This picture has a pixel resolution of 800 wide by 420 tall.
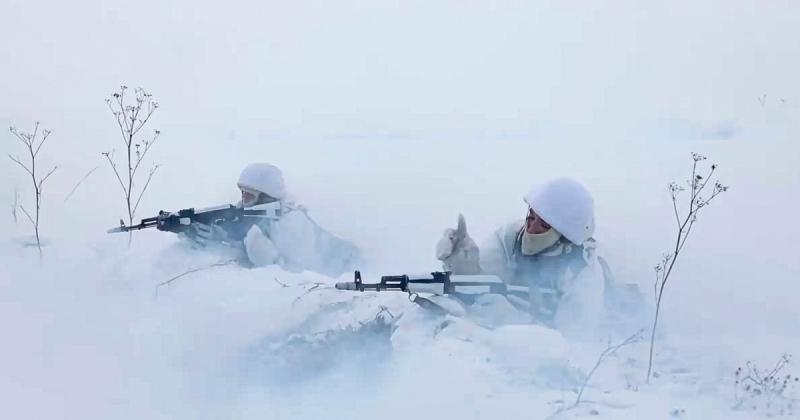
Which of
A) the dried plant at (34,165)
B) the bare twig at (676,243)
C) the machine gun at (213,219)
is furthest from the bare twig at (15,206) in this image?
the bare twig at (676,243)

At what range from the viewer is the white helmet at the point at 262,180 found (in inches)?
212

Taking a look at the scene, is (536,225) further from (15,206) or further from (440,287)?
(15,206)

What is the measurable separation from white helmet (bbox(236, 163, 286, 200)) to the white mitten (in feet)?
0.91

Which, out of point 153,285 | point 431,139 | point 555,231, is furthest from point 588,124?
point 153,285

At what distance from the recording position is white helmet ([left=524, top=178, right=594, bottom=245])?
4078 mm

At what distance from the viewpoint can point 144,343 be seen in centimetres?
432

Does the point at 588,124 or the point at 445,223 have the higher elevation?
the point at 588,124

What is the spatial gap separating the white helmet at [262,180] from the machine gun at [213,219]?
109mm

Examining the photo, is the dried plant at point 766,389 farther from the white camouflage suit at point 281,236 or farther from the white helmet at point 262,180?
the white helmet at point 262,180

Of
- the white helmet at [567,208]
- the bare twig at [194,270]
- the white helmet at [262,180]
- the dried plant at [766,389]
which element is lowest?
the dried plant at [766,389]

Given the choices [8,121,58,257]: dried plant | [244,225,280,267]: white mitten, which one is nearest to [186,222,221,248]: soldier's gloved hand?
[244,225,280,267]: white mitten

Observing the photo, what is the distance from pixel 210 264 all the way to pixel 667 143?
336 cm

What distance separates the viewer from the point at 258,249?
5.21 meters

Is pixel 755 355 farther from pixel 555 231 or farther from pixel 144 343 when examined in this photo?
pixel 144 343
